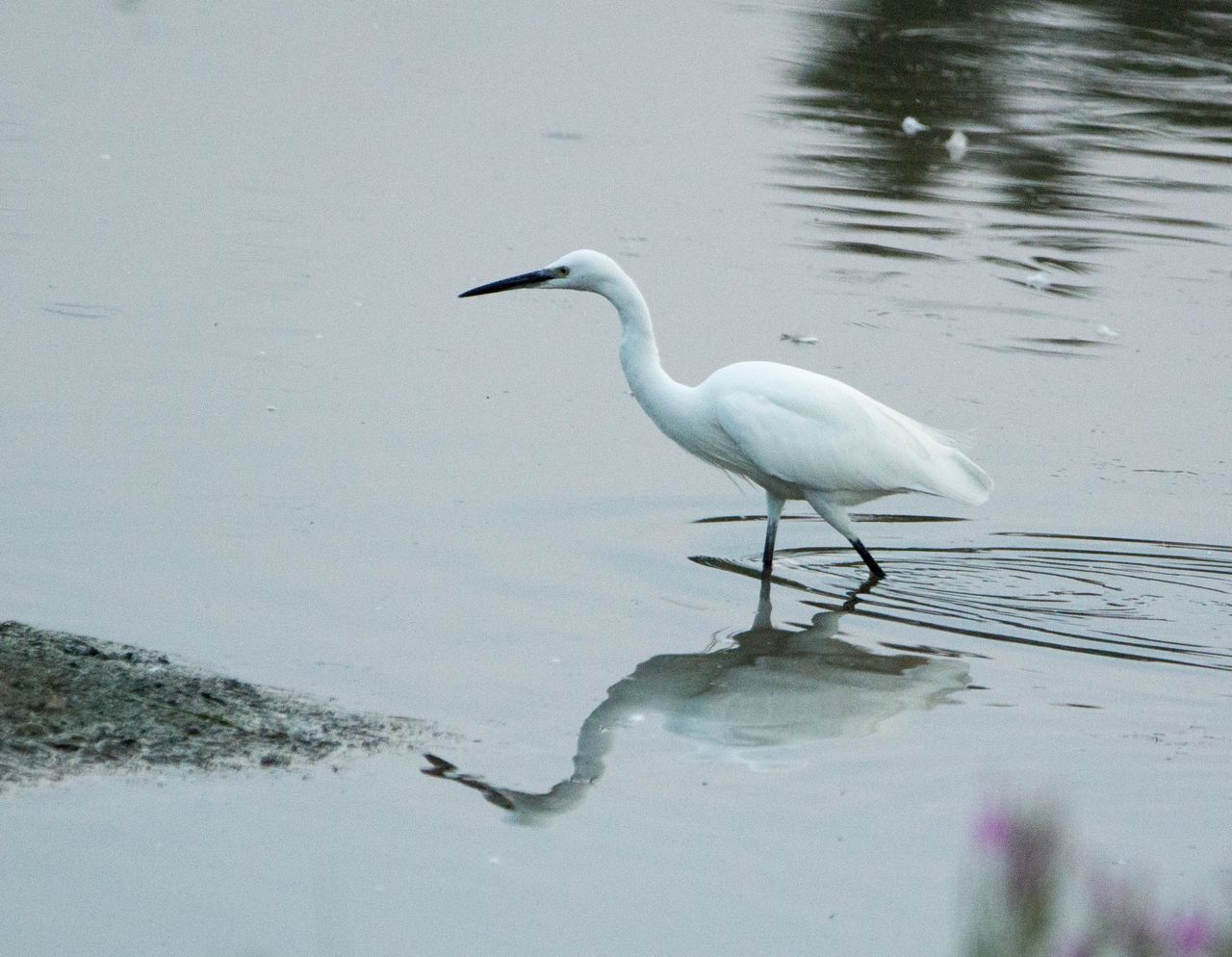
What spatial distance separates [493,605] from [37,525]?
5.11 ft

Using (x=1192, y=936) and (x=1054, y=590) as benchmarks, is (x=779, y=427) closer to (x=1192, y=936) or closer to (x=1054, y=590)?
(x=1054, y=590)

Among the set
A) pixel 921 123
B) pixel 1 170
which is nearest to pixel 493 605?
pixel 1 170

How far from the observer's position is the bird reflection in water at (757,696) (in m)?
4.73

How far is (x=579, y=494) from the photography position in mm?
7207

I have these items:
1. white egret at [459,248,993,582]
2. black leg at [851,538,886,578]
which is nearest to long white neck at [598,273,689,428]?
white egret at [459,248,993,582]

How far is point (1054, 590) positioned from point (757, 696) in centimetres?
166

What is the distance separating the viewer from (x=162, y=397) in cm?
761

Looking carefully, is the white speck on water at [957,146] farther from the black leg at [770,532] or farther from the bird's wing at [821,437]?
the black leg at [770,532]

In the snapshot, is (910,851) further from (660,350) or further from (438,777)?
(660,350)

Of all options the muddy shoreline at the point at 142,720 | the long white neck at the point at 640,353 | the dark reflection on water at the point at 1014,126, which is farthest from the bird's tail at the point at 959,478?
the dark reflection on water at the point at 1014,126

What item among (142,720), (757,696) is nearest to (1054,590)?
(757,696)

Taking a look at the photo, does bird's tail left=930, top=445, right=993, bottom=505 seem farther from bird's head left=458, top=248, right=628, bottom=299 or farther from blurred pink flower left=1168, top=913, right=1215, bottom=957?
blurred pink flower left=1168, top=913, right=1215, bottom=957

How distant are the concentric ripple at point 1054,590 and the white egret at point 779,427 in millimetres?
176

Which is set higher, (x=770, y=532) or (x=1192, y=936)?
(x=1192, y=936)
